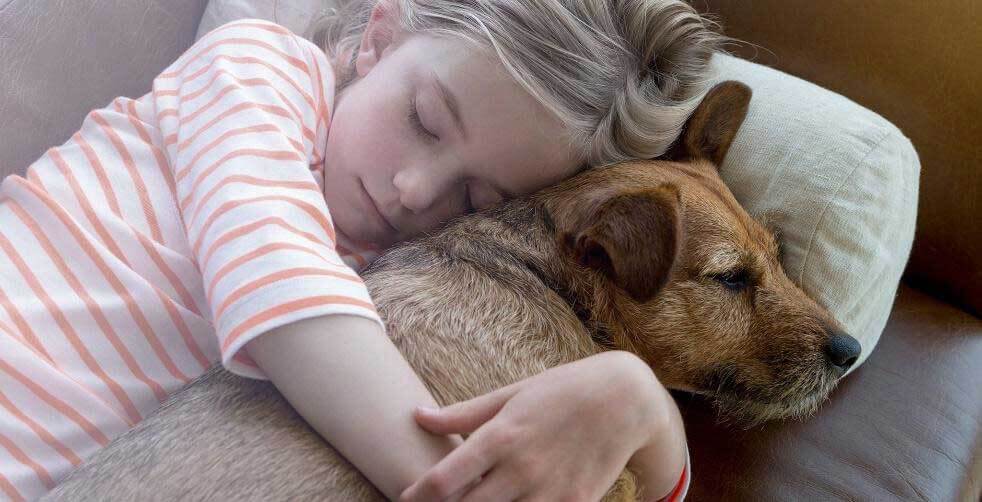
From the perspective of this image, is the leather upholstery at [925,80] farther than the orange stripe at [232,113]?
Yes

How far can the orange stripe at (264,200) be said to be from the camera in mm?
1091

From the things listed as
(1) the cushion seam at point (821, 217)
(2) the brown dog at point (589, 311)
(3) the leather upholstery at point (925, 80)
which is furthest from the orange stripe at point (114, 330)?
(3) the leather upholstery at point (925, 80)

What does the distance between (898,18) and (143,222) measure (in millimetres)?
1798

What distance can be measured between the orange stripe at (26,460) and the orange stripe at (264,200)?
0.39 m

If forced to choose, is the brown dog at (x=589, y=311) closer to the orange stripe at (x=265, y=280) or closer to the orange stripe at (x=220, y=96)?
the orange stripe at (x=265, y=280)

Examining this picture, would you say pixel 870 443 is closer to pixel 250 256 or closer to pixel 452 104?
pixel 452 104

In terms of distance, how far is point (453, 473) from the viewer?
900 millimetres

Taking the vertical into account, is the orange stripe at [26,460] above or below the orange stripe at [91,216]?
below

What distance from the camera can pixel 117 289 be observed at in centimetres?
122

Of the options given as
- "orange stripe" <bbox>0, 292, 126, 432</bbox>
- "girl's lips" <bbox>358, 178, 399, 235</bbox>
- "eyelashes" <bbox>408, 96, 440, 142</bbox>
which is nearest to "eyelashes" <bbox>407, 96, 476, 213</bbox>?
"eyelashes" <bbox>408, 96, 440, 142</bbox>

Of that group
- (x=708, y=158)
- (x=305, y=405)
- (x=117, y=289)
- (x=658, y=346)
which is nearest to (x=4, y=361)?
(x=117, y=289)

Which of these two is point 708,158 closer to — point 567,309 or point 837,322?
point 837,322

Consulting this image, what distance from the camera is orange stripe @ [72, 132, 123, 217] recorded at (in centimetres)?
132

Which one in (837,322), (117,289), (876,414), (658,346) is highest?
(117,289)
